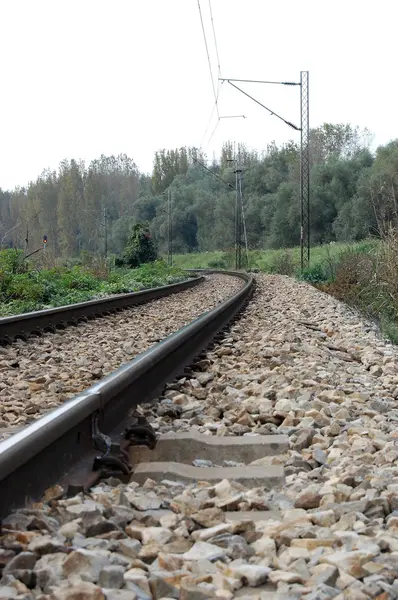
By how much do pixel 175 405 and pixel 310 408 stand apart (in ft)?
2.48

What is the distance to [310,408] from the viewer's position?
3.79 meters

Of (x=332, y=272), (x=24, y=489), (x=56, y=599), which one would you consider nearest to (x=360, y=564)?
(x=56, y=599)

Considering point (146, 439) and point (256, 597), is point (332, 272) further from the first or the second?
point (256, 597)

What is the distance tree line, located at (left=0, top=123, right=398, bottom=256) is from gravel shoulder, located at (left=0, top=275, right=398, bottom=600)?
6243 mm

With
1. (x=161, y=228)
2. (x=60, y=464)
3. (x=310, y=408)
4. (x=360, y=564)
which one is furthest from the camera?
(x=161, y=228)

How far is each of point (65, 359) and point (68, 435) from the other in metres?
3.62

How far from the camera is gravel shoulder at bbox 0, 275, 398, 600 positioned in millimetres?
1724

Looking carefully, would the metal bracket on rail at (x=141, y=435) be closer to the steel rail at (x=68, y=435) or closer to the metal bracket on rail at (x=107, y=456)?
the steel rail at (x=68, y=435)

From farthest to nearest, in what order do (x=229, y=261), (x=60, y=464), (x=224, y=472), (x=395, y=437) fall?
(x=229, y=261), (x=395, y=437), (x=224, y=472), (x=60, y=464)

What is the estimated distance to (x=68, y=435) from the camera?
106 inches

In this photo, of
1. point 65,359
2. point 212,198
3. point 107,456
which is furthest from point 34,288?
point 212,198

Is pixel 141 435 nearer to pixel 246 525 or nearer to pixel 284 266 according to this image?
pixel 246 525

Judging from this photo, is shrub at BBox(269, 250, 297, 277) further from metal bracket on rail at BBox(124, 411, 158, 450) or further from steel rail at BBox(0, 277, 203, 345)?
metal bracket on rail at BBox(124, 411, 158, 450)

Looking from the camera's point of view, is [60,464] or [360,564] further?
[60,464]
